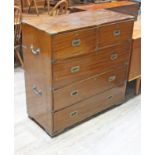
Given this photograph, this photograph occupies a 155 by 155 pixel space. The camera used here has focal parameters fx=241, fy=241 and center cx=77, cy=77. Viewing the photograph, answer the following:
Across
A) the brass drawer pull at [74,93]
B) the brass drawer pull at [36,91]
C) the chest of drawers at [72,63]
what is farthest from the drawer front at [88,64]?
the brass drawer pull at [36,91]

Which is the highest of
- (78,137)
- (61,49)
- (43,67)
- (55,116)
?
(61,49)

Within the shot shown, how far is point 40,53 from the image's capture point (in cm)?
172

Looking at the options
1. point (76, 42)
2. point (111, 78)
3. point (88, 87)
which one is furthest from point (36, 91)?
point (111, 78)

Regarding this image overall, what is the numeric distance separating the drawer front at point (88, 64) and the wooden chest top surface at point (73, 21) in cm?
23

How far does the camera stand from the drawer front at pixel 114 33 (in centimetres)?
188

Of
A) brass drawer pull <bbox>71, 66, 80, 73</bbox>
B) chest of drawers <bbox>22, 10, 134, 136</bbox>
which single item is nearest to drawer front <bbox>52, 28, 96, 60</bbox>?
chest of drawers <bbox>22, 10, 134, 136</bbox>

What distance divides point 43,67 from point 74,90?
1.07 feet

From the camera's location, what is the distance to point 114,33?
1972 mm

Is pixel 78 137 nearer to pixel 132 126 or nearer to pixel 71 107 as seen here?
pixel 71 107

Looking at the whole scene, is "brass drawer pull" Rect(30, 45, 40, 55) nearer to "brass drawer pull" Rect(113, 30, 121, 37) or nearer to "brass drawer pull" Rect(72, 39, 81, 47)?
"brass drawer pull" Rect(72, 39, 81, 47)

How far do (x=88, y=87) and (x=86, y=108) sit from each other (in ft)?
0.68

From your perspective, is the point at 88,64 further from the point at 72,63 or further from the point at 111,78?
the point at 111,78

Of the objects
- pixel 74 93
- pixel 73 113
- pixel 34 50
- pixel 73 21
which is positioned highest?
pixel 73 21
